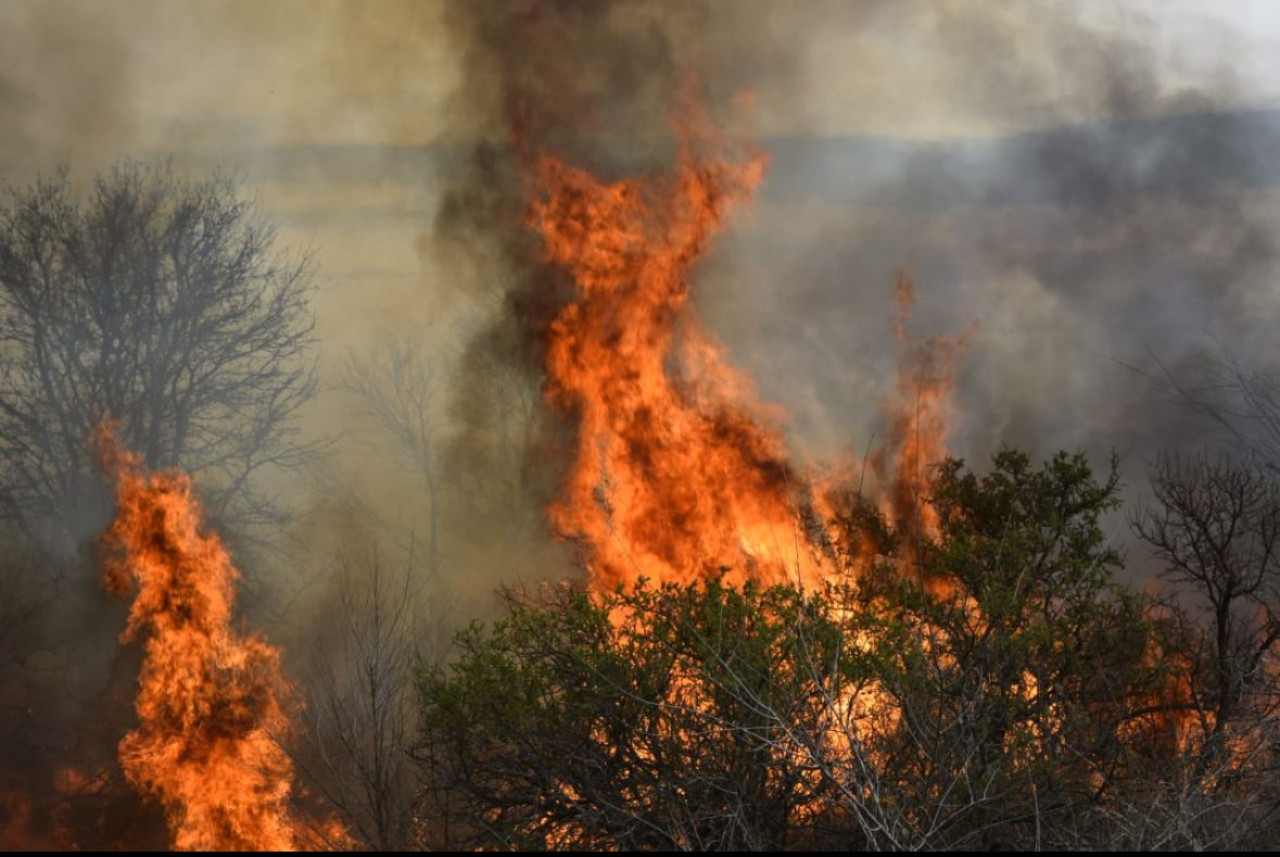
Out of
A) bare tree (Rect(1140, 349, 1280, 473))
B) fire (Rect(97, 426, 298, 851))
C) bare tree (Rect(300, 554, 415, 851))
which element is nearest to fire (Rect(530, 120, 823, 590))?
bare tree (Rect(300, 554, 415, 851))

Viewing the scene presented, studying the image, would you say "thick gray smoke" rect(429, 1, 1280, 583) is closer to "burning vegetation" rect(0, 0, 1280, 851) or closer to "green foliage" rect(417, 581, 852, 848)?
"burning vegetation" rect(0, 0, 1280, 851)

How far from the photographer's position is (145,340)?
19.2 meters

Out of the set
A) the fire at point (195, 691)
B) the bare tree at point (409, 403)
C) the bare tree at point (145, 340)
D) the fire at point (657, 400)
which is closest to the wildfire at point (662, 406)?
the fire at point (657, 400)

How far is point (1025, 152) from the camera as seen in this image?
19.9 m

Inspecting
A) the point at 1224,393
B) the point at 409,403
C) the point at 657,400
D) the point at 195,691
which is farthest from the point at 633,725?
the point at 1224,393

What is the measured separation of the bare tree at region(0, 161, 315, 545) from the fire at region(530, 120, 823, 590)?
546 centimetres

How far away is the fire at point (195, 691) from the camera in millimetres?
14438

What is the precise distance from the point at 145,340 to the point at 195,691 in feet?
21.3

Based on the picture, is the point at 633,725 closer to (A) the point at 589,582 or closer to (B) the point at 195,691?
(A) the point at 589,582

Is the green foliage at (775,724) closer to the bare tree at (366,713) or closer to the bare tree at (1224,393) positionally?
the bare tree at (366,713)

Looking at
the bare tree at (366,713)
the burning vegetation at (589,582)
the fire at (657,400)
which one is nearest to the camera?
the burning vegetation at (589,582)

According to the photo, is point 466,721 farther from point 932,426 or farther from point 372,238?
point 372,238

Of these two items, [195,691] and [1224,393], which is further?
[1224,393]

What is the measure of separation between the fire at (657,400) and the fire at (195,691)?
16.0ft
